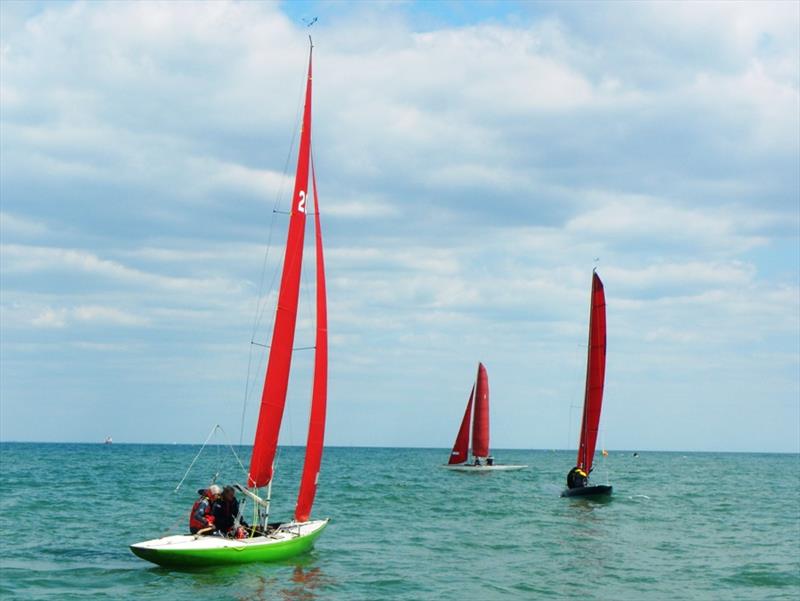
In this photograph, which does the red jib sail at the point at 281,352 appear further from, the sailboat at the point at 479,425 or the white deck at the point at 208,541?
the sailboat at the point at 479,425

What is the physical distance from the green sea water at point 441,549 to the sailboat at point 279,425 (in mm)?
570

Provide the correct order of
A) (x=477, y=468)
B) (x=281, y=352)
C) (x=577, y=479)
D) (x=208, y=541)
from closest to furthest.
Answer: (x=208, y=541), (x=281, y=352), (x=577, y=479), (x=477, y=468)

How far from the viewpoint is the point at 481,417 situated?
78250 mm

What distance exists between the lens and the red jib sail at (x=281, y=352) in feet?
78.1

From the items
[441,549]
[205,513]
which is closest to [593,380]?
[441,549]

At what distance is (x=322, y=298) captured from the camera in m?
25.4

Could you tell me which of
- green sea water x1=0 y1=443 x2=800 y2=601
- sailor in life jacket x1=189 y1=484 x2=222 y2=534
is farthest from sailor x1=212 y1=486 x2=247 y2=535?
green sea water x1=0 y1=443 x2=800 y2=601

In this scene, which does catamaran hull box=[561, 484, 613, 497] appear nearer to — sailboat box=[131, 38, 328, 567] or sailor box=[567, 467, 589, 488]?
sailor box=[567, 467, 589, 488]

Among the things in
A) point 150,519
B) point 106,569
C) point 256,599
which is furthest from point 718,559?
point 150,519

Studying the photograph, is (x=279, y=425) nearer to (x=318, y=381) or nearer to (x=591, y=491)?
(x=318, y=381)

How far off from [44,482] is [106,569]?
38620mm

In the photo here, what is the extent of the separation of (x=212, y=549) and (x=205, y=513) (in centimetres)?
146

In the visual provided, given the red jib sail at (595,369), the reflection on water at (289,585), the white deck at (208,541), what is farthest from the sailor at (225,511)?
the red jib sail at (595,369)

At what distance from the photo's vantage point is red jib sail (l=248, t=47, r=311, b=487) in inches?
937
